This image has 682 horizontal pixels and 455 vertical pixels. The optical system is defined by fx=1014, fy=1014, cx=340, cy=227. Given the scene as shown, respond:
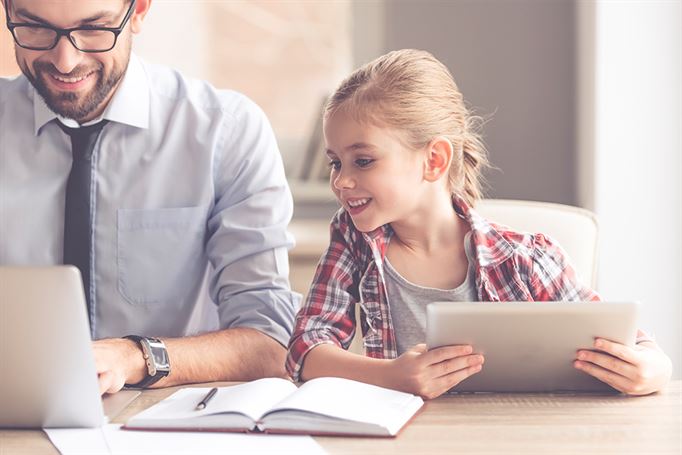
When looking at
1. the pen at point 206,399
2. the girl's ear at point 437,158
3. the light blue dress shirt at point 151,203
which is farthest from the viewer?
the light blue dress shirt at point 151,203

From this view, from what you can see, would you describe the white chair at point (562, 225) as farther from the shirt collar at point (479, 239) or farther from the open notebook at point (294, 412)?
the open notebook at point (294, 412)

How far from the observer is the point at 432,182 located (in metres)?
1.71

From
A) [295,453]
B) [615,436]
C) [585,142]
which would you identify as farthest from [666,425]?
[585,142]

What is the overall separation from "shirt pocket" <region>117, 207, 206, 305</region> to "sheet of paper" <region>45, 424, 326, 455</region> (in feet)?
2.27

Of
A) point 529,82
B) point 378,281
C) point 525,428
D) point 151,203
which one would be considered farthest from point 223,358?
point 529,82

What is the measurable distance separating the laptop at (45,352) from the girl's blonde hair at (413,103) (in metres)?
0.68

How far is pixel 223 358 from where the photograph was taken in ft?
5.24

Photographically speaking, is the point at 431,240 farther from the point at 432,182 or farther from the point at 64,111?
the point at 64,111

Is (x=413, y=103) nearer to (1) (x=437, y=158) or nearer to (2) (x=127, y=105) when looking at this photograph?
Answer: (1) (x=437, y=158)

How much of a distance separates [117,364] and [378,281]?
458 mm

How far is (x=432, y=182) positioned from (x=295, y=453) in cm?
75

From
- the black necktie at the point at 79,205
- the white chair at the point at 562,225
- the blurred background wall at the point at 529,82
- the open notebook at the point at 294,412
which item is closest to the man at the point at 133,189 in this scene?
the black necktie at the point at 79,205

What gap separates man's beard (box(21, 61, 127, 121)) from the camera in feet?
5.81

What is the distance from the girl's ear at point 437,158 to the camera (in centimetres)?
170
